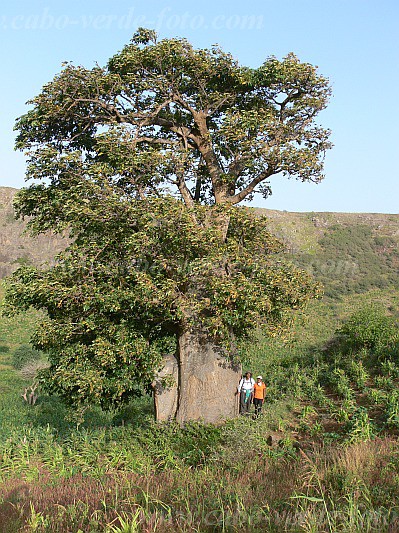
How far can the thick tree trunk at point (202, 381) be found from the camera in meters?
14.3

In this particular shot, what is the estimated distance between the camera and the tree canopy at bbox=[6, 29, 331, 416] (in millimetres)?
12594

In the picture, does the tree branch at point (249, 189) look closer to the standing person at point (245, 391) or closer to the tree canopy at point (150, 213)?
the tree canopy at point (150, 213)

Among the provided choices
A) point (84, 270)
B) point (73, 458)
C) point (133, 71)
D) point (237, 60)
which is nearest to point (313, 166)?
point (237, 60)

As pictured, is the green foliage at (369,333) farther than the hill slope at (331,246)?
No

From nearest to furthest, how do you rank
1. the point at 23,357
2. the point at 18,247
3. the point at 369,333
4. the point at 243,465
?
the point at 243,465 < the point at 369,333 < the point at 23,357 < the point at 18,247

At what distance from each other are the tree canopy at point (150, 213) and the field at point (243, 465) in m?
1.43

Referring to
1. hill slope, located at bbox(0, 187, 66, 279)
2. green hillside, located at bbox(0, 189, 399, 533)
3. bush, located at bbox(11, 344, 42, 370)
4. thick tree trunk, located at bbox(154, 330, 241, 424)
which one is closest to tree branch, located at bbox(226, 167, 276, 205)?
green hillside, located at bbox(0, 189, 399, 533)

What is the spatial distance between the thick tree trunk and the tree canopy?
73 cm

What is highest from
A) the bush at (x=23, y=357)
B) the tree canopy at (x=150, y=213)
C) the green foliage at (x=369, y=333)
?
the tree canopy at (x=150, y=213)

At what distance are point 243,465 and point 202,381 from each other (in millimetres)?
5084

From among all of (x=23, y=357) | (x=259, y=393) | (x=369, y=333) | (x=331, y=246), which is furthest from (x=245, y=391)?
(x=331, y=246)

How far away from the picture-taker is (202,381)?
14305 millimetres

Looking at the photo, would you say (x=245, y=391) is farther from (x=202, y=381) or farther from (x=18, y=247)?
(x=18, y=247)

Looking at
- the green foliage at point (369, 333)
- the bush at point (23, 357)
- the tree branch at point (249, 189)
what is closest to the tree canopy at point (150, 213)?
the tree branch at point (249, 189)
